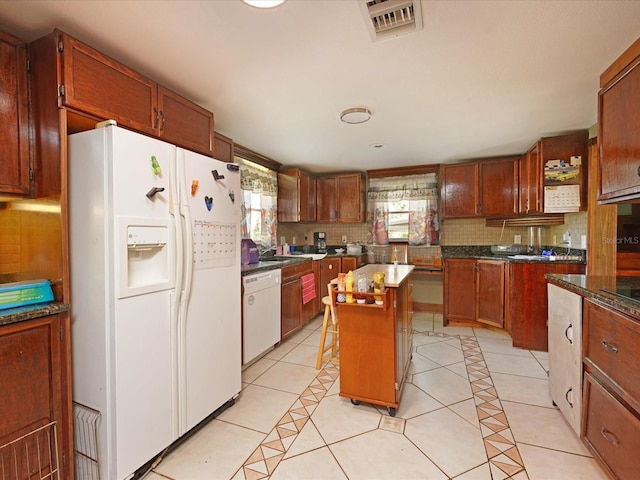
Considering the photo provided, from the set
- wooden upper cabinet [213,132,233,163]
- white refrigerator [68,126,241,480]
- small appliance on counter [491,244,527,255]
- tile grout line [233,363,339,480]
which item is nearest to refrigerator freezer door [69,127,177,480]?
white refrigerator [68,126,241,480]

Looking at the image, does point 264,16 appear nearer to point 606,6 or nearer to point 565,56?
point 606,6

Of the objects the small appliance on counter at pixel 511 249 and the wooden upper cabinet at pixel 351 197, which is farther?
the wooden upper cabinet at pixel 351 197

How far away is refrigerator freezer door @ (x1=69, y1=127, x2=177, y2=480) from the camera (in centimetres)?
135

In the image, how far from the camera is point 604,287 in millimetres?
1587

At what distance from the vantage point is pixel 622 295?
1.38 m

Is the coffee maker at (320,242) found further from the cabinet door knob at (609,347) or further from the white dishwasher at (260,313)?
the cabinet door knob at (609,347)

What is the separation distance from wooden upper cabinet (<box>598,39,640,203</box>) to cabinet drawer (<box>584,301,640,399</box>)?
0.62 metres

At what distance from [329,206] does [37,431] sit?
3902 mm

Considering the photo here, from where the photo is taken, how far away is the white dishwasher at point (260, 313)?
255 centimetres

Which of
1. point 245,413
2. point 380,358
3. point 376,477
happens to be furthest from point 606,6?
point 245,413

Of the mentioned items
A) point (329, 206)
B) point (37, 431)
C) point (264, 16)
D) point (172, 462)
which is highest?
point (264, 16)

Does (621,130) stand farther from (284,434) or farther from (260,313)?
(260,313)

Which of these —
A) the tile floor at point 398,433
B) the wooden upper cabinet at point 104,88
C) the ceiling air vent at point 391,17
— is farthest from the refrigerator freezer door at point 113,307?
the ceiling air vent at point 391,17

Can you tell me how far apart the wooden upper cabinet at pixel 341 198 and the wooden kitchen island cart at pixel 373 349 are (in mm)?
2598
